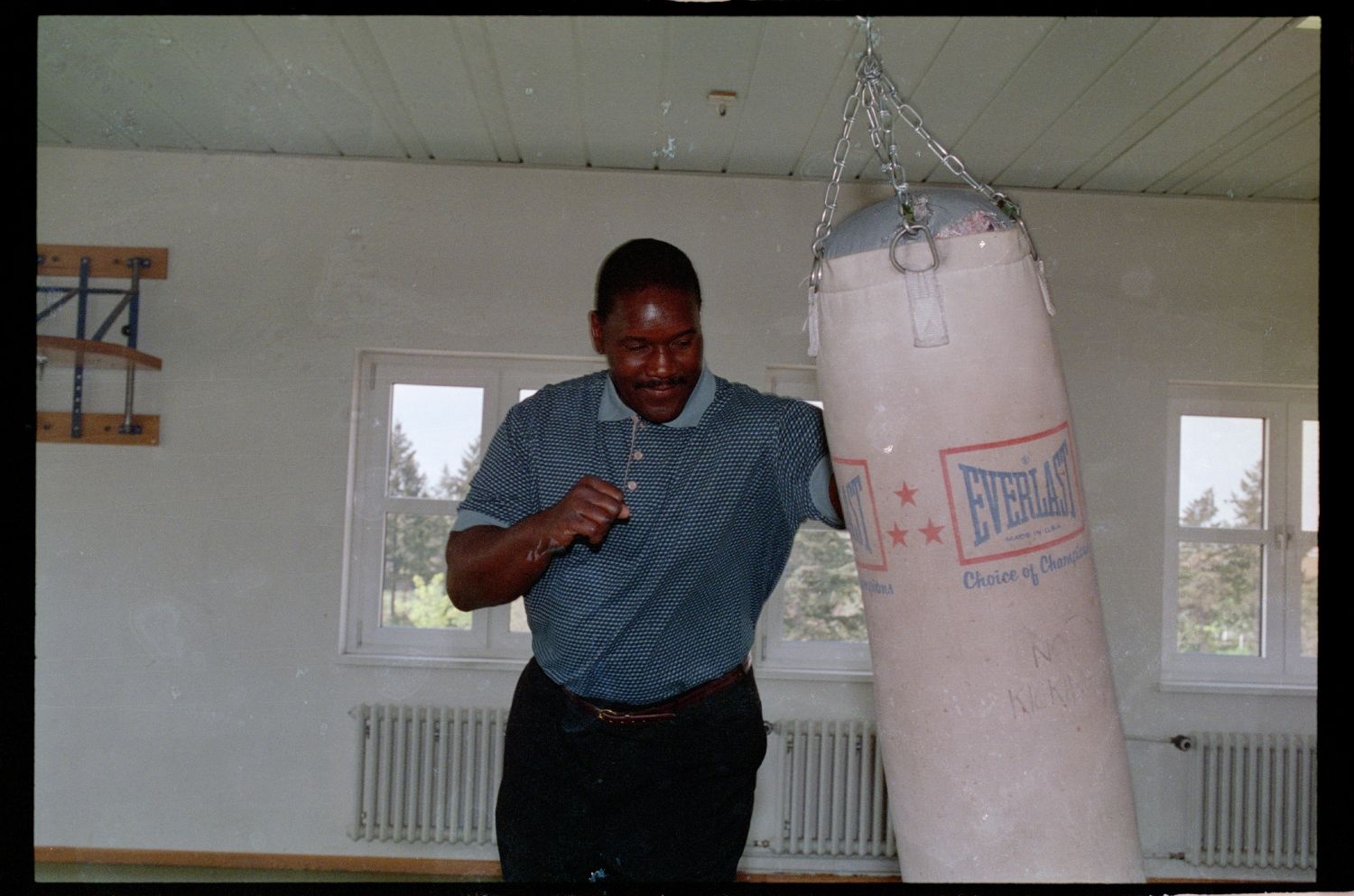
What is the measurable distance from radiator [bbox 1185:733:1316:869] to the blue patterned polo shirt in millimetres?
2027

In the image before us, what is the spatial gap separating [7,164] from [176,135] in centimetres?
119

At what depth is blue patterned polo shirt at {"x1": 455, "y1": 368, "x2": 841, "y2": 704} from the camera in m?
1.44

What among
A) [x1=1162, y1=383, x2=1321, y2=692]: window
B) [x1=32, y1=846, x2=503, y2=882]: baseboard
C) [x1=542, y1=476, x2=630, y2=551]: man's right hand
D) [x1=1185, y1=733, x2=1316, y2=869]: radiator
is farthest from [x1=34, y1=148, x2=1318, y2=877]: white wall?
[x1=542, y1=476, x2=630, y2=551]: man's right hand

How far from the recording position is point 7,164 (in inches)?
57.8

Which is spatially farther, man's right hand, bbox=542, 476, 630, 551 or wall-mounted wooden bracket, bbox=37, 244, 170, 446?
wall-mounted wooden bracket, bbox=37, 244, 170, 446

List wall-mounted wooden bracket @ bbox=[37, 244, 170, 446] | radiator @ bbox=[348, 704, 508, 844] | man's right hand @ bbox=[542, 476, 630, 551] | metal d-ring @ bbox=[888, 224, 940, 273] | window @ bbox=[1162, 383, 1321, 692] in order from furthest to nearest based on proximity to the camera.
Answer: window @ bbox=[1162, 383, 1321, 692]
radiator @ bbox=[348, 704, 508, 844]
wall-mounted wooden bracket @ bbox=[37, 244, 170, 446]
man's right hand @ bbox=[542, 476, 630, 551]
metal d-ring @ bbox=[888, 224, 940, 273]

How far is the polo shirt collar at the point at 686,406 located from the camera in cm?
148

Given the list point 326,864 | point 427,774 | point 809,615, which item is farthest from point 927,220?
point 326,864

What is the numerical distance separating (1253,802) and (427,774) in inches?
94.2

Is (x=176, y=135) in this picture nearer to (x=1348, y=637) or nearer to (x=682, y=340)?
(x=682, y=340)

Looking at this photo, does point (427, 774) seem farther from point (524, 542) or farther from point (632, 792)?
point (524, 542)

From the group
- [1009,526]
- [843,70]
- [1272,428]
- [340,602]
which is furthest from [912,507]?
[1272,428]

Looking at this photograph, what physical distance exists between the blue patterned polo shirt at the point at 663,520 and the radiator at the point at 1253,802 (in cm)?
203

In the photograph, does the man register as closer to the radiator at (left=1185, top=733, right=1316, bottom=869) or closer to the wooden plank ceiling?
the wooden plank ceiling
